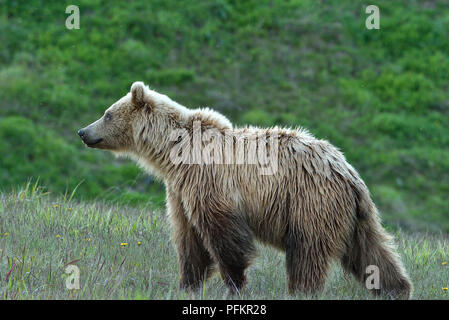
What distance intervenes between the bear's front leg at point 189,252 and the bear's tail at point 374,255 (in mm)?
1127

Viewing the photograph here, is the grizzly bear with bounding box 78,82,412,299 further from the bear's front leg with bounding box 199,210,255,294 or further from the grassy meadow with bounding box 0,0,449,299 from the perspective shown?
the grassy meadow with bounding box 0,0,449,299

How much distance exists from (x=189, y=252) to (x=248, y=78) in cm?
902

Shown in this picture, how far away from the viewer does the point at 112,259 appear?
5574 mm

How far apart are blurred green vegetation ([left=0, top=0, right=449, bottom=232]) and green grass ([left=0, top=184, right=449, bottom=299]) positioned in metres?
4.39

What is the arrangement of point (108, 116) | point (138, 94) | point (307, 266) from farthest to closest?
point (108, 116)
point (138, 94)
point (307, 266)

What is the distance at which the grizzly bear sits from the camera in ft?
15.8

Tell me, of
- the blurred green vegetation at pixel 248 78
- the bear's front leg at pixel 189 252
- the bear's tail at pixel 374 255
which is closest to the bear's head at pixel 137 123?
the bear's front leg at pixel 189 252

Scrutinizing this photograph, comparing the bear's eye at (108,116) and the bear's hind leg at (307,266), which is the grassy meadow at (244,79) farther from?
the bear's hind leg at (307,266)

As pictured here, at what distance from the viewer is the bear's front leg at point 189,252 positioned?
516 cm

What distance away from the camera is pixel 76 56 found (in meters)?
13.4

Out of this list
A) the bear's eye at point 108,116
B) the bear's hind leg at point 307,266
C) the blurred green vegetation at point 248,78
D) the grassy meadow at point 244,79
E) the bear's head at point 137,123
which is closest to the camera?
the bear's hind leg at point 307,266

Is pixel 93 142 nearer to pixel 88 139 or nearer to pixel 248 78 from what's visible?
pixel 88 139

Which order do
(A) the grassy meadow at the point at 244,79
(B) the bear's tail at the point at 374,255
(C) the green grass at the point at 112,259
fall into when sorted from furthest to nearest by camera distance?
(A) the grassy meadow at the point at 244,79
(B) the bear's tail at the point at 374,255
(C) the green grass at the point at 112,259

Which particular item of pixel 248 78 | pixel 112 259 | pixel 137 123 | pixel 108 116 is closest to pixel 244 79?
pixel 248 78
